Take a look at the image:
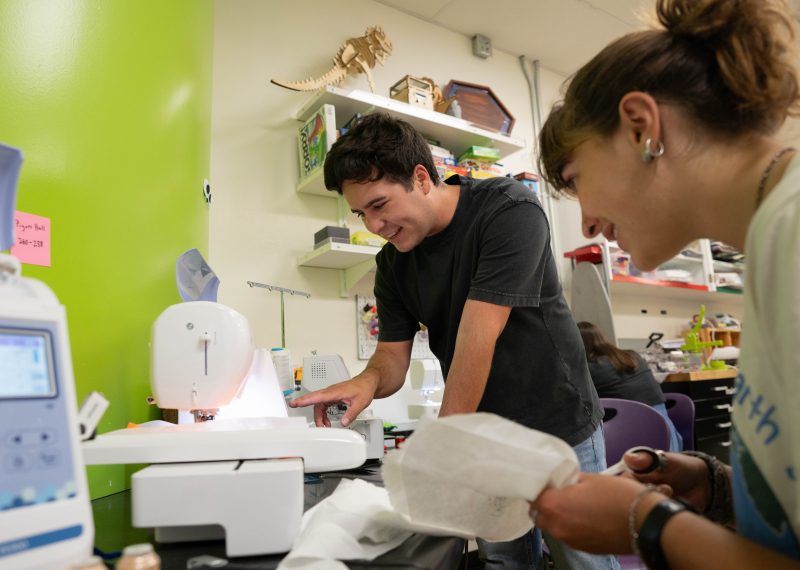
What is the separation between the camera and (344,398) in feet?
4.03

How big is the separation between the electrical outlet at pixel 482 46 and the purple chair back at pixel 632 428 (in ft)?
7.87

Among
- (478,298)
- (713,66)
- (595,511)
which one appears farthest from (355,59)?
(595,511)

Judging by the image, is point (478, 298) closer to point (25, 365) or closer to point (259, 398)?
point (259, 398)

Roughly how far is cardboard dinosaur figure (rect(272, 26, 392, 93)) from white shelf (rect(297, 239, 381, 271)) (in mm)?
757

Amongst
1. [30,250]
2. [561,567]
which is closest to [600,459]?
[561,567]

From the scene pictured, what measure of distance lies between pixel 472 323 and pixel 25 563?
2.71 feet

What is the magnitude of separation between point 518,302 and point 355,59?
1862mm

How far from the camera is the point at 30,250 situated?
90 cm

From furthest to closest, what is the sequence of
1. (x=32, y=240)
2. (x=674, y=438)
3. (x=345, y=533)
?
(x=674, y=438) → (x=32, y=240) → (x=345, y=533)

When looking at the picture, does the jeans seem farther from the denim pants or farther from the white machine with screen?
the white machine with screen

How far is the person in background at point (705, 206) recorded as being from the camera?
0.46m

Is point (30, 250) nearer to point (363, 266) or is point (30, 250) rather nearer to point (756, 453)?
point (756, 453)

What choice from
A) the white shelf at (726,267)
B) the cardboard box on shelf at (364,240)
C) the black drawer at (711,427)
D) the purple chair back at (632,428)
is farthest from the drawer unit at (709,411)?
the cardboard box on shelf at (364,240)

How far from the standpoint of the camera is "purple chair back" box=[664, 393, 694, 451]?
248 centimetres
